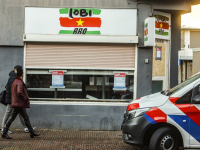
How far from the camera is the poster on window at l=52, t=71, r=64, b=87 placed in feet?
29.8

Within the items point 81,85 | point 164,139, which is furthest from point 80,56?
point 164,139

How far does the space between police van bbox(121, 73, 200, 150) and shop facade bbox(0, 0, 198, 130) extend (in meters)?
2.98

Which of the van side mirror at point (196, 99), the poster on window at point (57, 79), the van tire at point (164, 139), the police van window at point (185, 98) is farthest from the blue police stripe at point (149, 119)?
the poster on window at point (57, 79)

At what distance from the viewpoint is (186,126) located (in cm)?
577

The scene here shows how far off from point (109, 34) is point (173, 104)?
3801mm

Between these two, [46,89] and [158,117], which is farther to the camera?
[46,89]

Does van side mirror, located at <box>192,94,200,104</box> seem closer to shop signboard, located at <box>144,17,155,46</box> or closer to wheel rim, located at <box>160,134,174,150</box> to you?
wheel rim, located at <box>160,134,174,150</box>

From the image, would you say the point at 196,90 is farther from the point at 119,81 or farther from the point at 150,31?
the point at 119,81

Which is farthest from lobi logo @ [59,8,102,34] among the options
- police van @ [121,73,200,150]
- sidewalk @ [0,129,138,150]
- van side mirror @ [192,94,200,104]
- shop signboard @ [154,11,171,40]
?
van side mirror @ [192,94,200,104]

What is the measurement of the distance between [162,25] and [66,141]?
5329mm

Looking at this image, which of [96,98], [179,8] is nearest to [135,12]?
[179,8]

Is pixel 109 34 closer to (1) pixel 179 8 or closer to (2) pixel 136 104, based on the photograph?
(1) pixel 179 8

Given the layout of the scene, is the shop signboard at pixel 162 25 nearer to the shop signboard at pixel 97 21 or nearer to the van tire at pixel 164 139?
the shop signboard at pixel 97 21

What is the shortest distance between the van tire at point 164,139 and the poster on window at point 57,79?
4090mm
